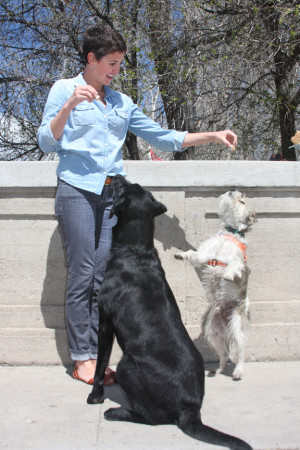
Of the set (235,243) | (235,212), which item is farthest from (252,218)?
(235,243)

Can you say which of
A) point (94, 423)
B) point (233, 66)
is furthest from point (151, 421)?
point (233, 66)

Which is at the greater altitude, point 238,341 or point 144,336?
point 144,336

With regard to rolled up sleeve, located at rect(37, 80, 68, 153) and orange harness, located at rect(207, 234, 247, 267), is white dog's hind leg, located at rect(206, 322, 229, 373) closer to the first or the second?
orange harness, located at rect(207, 234, 247, 267)

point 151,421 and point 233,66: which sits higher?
point 233,66

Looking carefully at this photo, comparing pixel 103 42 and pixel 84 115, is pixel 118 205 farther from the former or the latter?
pixel 103 42

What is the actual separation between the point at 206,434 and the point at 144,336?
0.67 m

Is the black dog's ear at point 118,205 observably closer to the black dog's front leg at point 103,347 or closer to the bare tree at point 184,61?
the black dog's front leg at point 103,347

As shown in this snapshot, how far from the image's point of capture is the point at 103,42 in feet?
10.4

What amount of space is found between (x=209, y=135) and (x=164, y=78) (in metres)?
6.86

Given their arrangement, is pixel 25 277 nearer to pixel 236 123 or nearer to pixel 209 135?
pixel 209 135

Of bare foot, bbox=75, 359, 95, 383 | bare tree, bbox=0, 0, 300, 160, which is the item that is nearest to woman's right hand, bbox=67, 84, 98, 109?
bare foot, bbox=75, 359, 95, 383

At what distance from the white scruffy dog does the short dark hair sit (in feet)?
5.03

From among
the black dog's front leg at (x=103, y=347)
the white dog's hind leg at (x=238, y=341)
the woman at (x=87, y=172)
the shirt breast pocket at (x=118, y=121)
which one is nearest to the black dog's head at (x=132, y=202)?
A: the woman at (x=87, y=172)

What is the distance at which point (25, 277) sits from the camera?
4.12m
